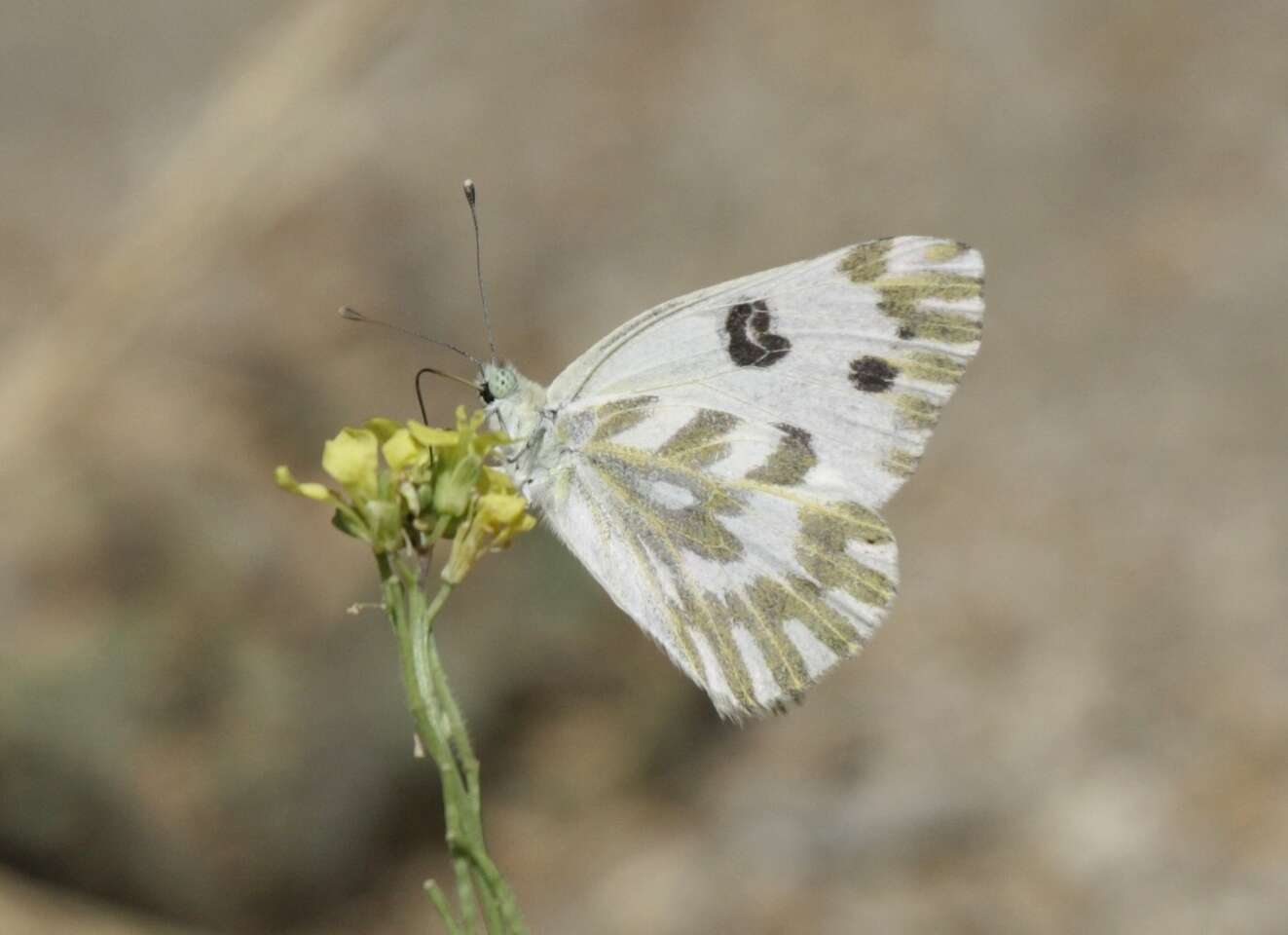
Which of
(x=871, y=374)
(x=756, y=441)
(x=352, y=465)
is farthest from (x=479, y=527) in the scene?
(x=871, y=374)

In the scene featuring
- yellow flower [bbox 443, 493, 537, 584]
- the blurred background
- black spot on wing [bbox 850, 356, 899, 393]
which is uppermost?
the blurred background

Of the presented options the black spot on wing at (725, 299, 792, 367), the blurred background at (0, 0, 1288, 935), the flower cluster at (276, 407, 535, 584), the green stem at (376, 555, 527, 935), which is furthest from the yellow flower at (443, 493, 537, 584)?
the blurred background at (0, 0, 1288, 935)

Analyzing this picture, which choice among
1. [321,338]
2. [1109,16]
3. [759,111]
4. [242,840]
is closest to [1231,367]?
[1109,16]

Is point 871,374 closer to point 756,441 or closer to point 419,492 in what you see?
point 756,441

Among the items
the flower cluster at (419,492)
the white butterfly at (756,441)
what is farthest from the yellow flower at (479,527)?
the white butterfly at (756,441)

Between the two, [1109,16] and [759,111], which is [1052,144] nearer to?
[1109,16]

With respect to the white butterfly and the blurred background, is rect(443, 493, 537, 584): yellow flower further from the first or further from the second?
the blurred background

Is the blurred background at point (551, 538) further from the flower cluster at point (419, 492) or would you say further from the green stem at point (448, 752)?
the green stem at point (448, 752)

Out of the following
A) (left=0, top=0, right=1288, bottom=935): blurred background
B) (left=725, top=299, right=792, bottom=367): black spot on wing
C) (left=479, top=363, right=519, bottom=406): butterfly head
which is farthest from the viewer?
(left=0, top=0, right=1288, bottom=935): blurred background
